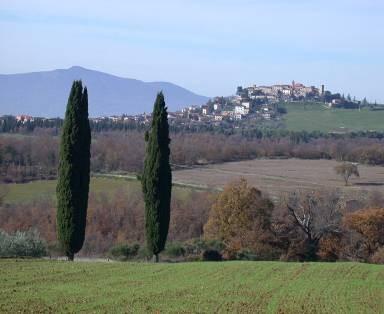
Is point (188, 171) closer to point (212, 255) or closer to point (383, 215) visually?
point (383, 215)

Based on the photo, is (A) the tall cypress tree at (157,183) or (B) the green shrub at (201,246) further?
(B) the green shrub at (201,246)

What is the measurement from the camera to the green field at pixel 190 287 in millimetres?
18516

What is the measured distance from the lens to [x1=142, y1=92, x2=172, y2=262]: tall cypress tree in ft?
110

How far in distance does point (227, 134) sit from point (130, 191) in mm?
60653

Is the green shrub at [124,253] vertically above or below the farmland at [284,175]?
below

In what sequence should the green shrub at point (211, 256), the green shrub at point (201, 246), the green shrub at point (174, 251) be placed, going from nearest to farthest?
the green shrub at point (211, 256)
the green shrub at point (174, 251)
the green shrub at point (201, 246)

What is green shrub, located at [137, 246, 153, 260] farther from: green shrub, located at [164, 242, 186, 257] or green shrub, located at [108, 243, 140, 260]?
green shrub, located at [164, 242, 186, 257]

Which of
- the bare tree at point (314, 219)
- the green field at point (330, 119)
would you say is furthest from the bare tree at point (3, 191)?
the green field at point (330, 119)

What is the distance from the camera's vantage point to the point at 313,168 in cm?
9238

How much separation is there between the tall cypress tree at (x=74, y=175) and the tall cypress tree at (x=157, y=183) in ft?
9.88

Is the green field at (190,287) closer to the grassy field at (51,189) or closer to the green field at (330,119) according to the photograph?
the grassy field at (51,189)

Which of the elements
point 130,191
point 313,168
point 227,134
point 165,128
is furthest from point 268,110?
point 165,128

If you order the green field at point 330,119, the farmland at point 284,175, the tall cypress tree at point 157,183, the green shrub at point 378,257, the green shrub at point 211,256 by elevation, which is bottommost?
the green shrub at point 378,257

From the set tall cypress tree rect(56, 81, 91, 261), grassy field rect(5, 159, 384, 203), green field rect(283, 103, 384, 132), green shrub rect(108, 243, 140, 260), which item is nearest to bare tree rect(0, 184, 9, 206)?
grassy field rect(5, 159, 384, 203)
